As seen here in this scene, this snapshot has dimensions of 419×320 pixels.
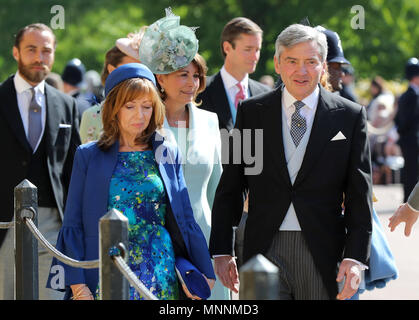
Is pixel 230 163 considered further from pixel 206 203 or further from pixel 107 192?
pixel 206 203

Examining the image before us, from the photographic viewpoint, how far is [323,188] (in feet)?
17.1

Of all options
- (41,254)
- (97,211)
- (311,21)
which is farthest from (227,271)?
(311,21)

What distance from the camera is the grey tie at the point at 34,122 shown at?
25.4 feet

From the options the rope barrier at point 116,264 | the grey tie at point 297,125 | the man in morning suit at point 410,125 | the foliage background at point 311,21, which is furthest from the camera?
the foliage background at point 311,21

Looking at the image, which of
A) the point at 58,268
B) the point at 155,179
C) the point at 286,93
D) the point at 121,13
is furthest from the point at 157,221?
the point at 121,13

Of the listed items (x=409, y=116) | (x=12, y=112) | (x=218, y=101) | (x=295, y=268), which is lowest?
(x=295, y=268)

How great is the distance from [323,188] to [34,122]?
323 centimetres

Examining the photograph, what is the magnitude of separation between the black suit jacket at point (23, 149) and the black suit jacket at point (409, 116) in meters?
9.75

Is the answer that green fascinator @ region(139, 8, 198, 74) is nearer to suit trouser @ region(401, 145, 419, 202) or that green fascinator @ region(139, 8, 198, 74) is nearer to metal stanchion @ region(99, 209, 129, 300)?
metal stanchion @ region(99, 209, 129, 300)

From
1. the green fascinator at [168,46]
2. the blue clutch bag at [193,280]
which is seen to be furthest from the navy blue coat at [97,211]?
the green fascinator at [168,46]

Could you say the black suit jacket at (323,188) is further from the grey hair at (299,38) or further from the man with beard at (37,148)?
the man with beard at (37,148)

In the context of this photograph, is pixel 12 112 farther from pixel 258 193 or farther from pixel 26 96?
pixel 258 193

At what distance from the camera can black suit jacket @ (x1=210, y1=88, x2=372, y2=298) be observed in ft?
16.9

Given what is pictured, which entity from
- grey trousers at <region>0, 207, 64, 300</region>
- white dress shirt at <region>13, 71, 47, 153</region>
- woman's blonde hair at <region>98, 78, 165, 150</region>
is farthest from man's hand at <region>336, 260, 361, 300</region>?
white dress shirt at <region>13, 71, 47, 153</region>
